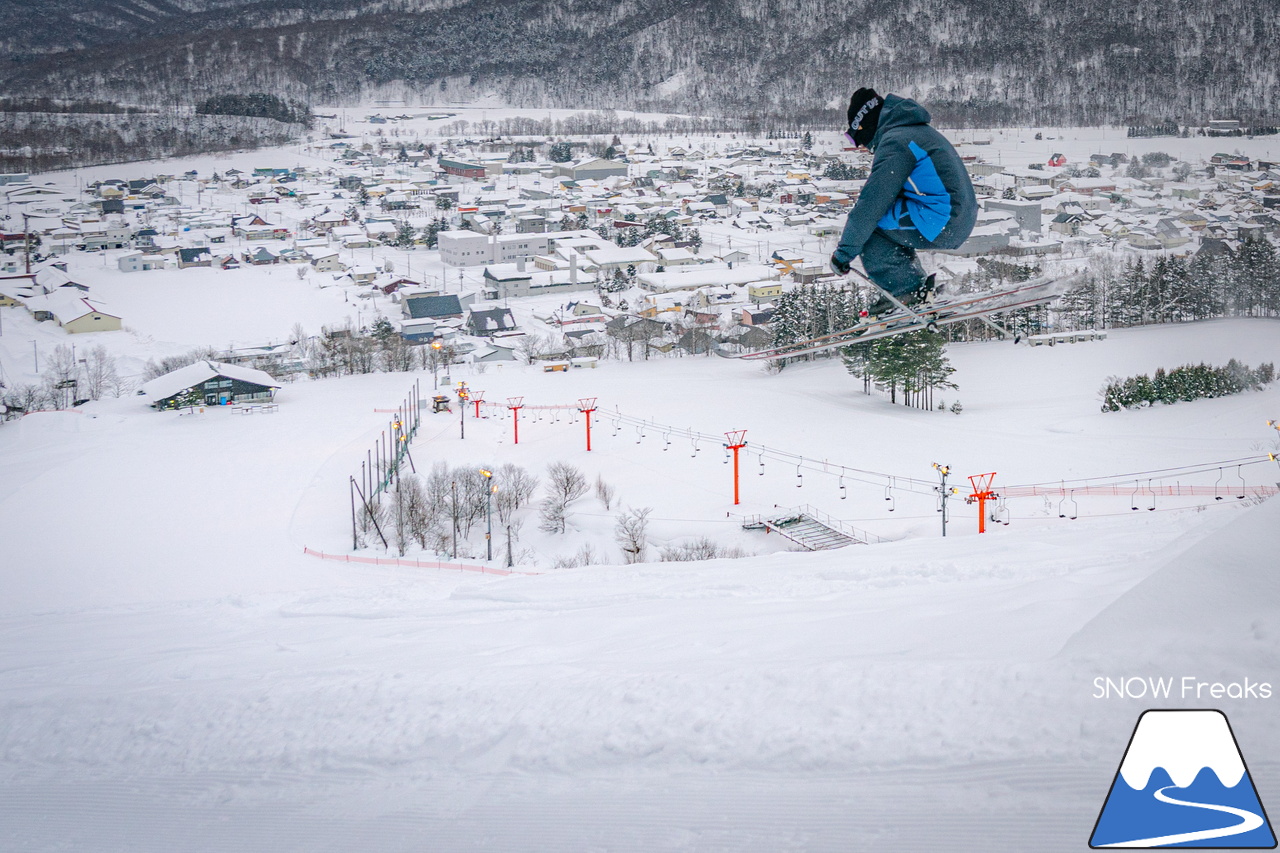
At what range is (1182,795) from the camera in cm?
99

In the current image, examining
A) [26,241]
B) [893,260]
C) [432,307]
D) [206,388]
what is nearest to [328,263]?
[432,307]

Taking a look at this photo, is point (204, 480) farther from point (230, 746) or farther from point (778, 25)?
point (778, 25)

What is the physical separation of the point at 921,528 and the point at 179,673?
3.17 metres

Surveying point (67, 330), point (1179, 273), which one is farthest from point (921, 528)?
point (67, 330)

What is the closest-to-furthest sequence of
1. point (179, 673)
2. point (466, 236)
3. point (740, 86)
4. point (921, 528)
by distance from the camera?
point (179, 673) → point (921, 528) → point (466, 236) → point (740, 86)

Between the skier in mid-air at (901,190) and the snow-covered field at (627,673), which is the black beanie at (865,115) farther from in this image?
the snow-covered field at (627,673)

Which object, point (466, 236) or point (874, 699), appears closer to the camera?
point (874, 699)

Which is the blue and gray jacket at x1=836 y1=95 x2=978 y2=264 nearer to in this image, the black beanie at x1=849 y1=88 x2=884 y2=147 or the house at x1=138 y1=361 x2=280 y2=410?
the black beanie at x1=849 y1=88 x2=884 y2=147

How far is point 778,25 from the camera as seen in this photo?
30.7m

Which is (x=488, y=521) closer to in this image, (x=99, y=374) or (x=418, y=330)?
(x=99, y=374)

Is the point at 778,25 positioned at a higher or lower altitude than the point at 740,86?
higher

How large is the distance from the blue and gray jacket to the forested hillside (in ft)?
38.0

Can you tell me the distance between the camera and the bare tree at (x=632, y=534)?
13.6 ft

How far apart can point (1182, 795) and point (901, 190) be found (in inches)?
30.8
